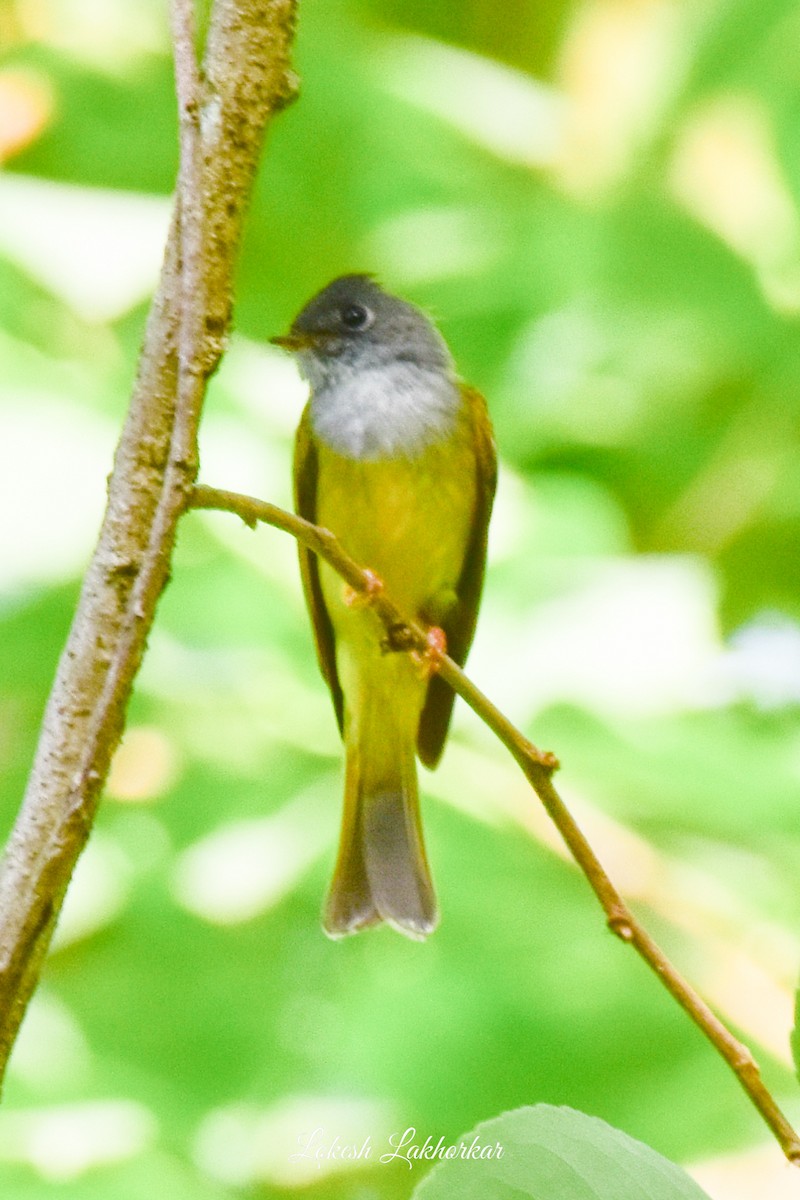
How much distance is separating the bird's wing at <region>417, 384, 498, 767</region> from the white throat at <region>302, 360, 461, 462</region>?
6 centimetres

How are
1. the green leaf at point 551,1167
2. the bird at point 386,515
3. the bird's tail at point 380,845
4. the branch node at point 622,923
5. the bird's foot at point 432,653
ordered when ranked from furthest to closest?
1. the bird at point 386,515
2. the bird's tail at point 380,845
3. the bird's foot at point 432,653
4. the branch node at point 622,923
5. the green leaf at point 551,1167

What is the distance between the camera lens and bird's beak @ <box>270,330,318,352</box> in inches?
102

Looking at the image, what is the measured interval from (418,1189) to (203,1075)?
1784 millimetres

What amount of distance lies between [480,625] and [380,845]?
1.82ft

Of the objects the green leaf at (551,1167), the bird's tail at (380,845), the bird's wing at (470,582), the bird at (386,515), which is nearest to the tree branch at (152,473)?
the green leaf at (551,1167)

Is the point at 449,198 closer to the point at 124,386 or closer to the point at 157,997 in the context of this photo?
the point at 124,386

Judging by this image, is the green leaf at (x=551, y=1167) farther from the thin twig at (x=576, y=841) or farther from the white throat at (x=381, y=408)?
the white throat at (x=381, y=408)

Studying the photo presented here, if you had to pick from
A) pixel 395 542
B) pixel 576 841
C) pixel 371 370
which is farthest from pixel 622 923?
pixel 371 370

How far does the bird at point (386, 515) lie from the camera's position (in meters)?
2.48

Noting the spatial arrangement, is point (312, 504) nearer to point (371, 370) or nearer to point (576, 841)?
point (371, 370)

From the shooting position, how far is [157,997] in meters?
2.60

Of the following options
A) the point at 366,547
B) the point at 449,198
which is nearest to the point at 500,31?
the point at 449,198

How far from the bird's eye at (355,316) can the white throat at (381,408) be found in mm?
87

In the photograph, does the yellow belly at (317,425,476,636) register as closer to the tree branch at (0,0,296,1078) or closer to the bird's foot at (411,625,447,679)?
the bird's foot at (411,625,447,679)
